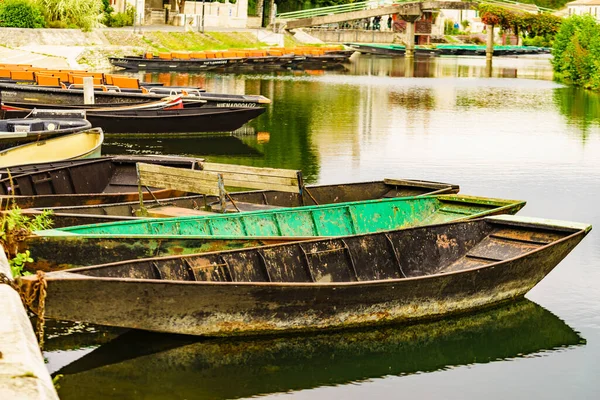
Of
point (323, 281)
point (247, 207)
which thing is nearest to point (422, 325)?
point (323, 281)

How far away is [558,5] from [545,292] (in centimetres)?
12590

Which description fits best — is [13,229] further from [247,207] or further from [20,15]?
[20,15]

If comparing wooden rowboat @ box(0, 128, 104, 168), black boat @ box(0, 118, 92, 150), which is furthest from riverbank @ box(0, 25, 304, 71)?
wooden rowboat @ box(0, 128, 104, 168)

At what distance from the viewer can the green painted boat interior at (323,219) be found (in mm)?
13102

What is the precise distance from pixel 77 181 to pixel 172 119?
40.9 ft

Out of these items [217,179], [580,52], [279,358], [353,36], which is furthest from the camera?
[353,36]

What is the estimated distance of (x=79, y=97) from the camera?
99.8 feet

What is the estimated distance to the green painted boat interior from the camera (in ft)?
43.0

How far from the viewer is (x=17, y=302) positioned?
349 inches

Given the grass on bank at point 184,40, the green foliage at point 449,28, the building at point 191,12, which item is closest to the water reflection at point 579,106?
the grass on bank at point 184,40

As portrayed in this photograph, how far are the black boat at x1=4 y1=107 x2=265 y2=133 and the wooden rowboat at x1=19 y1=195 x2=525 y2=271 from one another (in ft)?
48.9

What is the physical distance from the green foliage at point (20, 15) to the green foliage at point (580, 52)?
29306 mm

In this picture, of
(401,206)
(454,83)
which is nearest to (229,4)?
(454,83)

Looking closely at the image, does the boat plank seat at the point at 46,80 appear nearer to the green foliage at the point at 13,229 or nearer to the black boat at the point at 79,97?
the black boat at the point at 79,97
